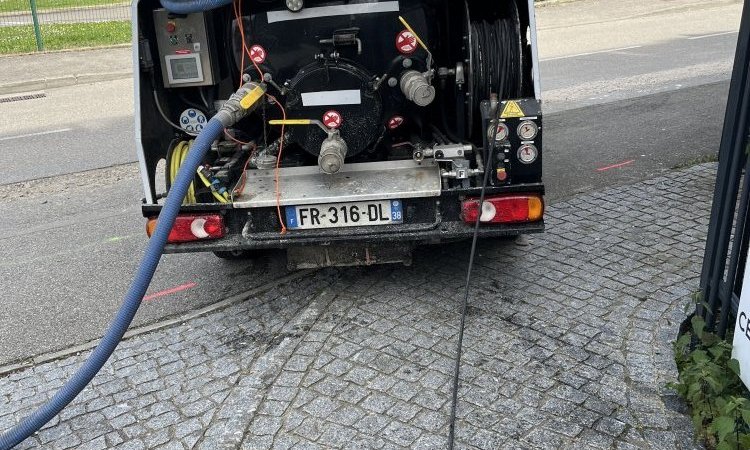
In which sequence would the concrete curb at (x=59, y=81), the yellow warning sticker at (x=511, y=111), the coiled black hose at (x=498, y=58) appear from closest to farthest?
1. the yellow warning sticker at (x=511, y=111)
2. the coiled black hose at (x=498, y=58)
3. the concrete curb at (x=59, y=81)

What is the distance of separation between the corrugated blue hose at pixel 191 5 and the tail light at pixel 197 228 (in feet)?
3.88

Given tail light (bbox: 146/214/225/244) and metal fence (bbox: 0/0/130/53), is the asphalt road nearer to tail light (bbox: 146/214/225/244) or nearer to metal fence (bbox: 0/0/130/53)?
tail light (bbox: 146/214/225/244)

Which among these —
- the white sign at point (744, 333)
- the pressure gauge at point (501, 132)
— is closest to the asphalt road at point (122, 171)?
the pressure gauge at point (501, 132)

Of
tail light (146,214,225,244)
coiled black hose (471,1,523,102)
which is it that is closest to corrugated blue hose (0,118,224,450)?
tail light (146,214,225,244)

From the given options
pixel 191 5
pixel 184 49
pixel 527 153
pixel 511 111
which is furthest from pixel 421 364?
pixel 184 49

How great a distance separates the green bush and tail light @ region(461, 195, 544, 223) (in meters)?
1.09

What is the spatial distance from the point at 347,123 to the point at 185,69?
46.4 inches

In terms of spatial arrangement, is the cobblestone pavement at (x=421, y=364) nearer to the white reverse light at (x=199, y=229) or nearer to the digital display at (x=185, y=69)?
the white reverse light at (x=199, y=229)

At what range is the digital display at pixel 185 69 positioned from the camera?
4.88m

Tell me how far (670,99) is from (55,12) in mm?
14577

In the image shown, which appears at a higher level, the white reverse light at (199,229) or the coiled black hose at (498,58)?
the coiled black hose at (498,58)

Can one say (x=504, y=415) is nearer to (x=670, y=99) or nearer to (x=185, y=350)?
(x=185, y=350)

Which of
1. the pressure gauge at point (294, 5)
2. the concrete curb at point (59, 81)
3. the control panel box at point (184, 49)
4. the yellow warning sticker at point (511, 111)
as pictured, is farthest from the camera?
the concrete curb at point (59, 81)

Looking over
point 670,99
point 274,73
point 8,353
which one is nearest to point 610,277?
point 274,73
